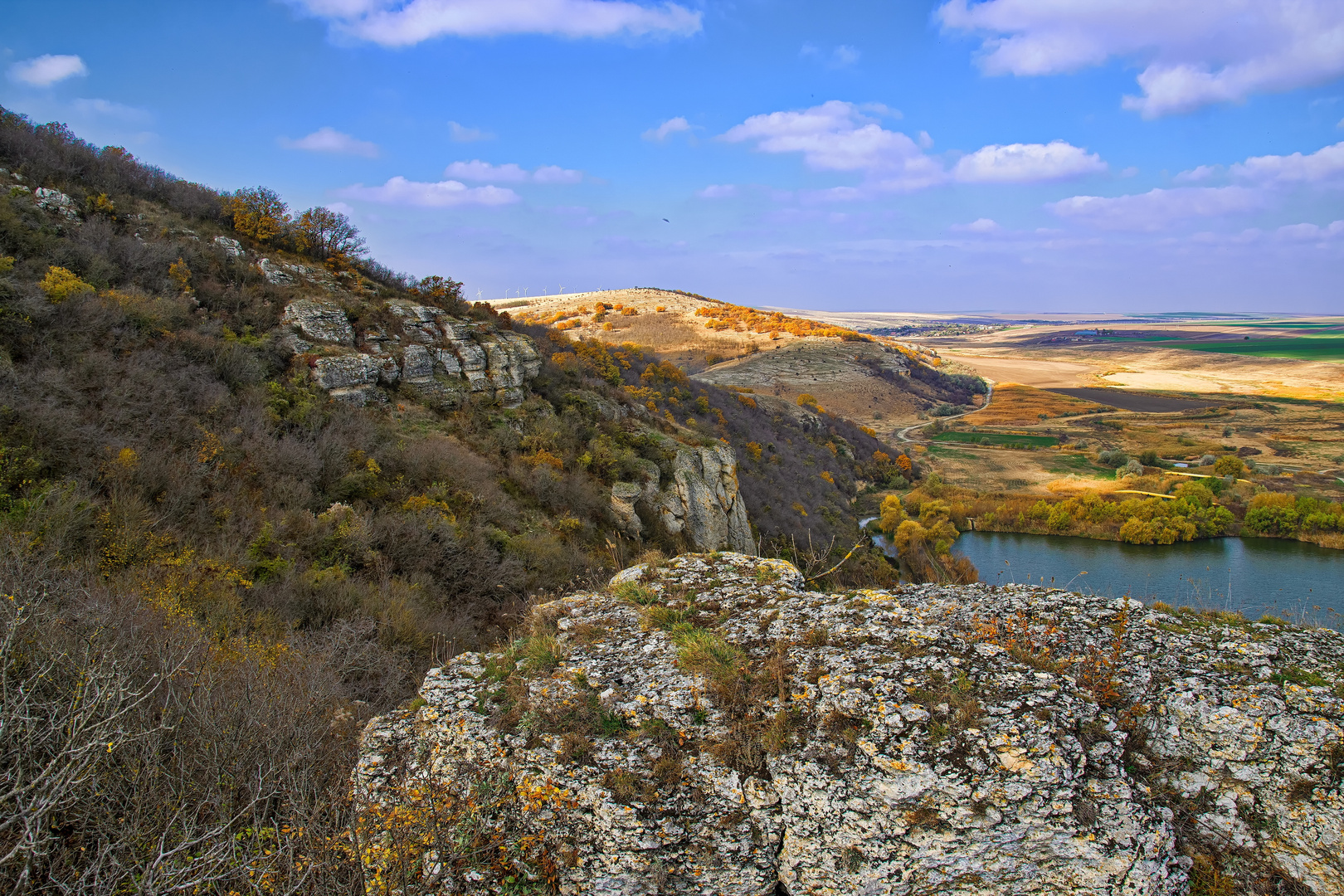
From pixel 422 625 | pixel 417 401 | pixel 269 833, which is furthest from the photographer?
pixel 417 401

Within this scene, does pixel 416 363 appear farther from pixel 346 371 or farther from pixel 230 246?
pixel 230 246

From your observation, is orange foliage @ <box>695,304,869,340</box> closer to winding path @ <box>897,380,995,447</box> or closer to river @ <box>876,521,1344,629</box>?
winding path @ <box>897,380,995,447</box>

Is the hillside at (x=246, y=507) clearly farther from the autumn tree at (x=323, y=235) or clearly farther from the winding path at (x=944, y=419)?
the winding path at (x=944, y=419)

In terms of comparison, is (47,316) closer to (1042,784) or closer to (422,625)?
(422,625)

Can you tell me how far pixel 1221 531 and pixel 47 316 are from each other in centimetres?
5181

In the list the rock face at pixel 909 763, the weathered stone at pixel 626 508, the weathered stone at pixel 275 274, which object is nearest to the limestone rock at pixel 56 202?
the weathered stone at pixel 275 274

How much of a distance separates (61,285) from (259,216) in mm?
8357

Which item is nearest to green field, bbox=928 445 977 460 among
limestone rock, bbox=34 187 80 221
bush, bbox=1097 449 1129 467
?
bush, bbox=1097 449 1129 467

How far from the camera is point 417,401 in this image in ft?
57.1

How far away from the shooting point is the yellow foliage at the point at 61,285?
12117mm

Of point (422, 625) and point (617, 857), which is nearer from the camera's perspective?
point (617, 857)

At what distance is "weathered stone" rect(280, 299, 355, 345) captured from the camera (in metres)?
16.6

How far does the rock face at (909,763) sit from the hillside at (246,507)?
→ 1.10 metres

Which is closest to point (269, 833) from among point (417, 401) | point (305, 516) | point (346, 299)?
point (305, 516)
